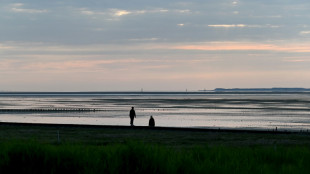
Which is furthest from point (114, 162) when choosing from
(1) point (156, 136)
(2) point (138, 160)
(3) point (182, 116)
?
(3) point (182, 116)

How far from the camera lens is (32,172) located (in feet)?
58.5

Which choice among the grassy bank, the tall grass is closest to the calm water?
the grassy bank

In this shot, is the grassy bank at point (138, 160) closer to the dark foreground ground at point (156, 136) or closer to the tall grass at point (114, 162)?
the tall grass at point (114, 162)

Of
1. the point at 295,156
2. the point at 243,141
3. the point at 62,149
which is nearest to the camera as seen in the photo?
the point at 62,149

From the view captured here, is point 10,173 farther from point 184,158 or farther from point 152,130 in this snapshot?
point 152,130

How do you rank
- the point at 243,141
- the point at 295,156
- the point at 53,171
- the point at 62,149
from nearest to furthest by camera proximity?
1. the point at 53,171
2. the point at 62,149
3. the point at 295,156
4. the point at 243,141

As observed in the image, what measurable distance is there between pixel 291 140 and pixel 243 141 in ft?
10.5

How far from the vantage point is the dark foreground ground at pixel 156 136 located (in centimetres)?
3177

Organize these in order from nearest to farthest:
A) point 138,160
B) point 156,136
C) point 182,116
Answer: point 138,160
point 156,136
point 182,116

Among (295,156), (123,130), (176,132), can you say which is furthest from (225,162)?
(123,130)

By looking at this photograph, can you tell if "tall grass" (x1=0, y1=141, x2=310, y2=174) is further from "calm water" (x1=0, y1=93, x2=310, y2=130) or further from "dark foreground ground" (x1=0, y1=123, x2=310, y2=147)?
"calm water" (x1=0, y1=93, x2=310, y2=130)

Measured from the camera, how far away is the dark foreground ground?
31.8m

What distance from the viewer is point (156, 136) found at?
35.8 meters

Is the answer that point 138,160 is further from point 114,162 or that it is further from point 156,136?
point 156,136
